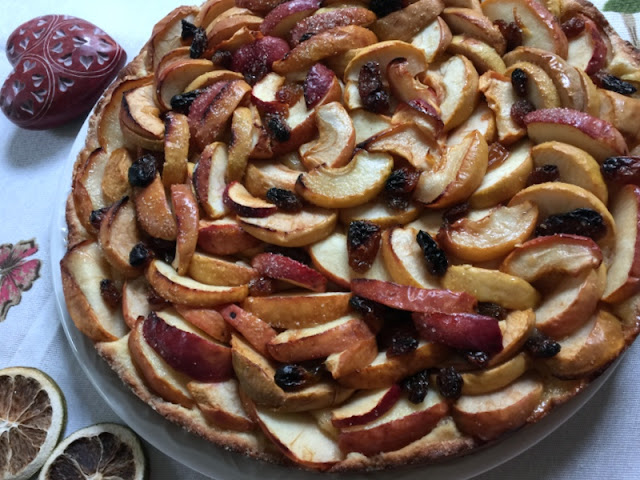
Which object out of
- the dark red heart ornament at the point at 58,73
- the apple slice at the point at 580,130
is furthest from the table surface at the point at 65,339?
the apple slice at the point at 580,130

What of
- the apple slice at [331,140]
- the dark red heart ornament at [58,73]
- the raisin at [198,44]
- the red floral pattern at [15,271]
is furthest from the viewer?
the dark red heart ornament at [58,73]

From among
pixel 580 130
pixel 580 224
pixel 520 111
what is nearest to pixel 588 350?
pixel 580 224

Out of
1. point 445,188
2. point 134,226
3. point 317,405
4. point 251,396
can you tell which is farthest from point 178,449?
point 445,188

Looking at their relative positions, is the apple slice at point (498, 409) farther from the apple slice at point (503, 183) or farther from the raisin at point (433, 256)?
the apple slice at point (503, 183)

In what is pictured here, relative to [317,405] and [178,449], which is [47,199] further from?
[317,405]

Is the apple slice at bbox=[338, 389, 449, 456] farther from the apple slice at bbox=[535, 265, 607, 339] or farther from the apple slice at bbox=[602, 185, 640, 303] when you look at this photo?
the apple slice at bbox=[602, 185, 640, 303]

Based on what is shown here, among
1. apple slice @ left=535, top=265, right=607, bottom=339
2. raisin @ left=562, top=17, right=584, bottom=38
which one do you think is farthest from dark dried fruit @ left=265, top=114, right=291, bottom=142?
raisin @ left=562, top=17, right=584, bottom=38
